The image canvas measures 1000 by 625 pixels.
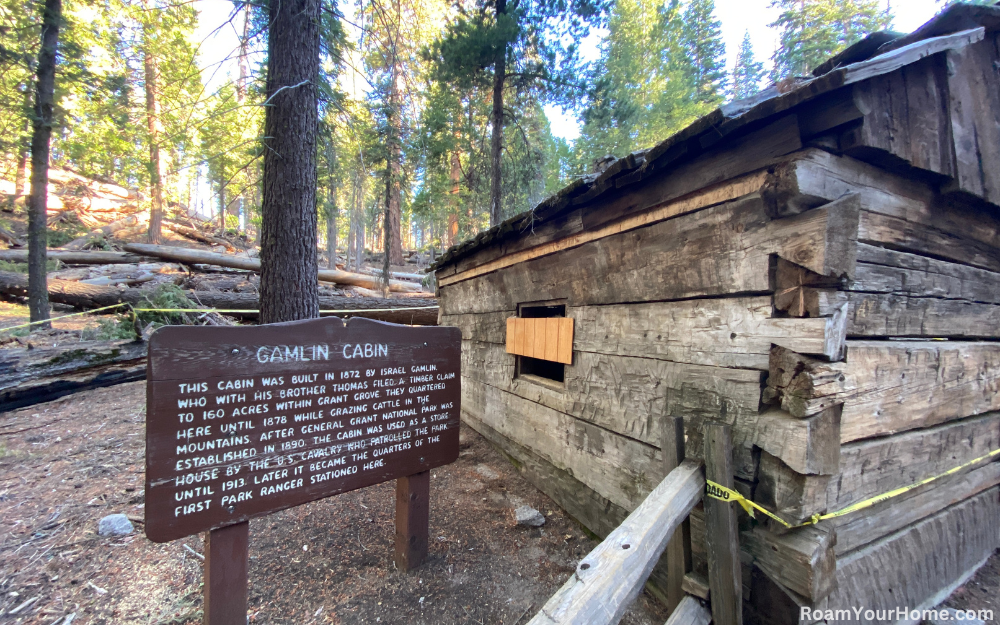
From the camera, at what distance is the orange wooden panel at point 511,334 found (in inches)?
178

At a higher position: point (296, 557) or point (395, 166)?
point (395, 166)

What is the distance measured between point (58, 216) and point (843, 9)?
1455 inches

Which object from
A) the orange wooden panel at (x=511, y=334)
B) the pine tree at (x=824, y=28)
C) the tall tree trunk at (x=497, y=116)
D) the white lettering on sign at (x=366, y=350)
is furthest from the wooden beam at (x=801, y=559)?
the pine tree at (x=824, y=28)

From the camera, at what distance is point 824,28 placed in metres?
16.4

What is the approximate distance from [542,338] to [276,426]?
2.55 metres

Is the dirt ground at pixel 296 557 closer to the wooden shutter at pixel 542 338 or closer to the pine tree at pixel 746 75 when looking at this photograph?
the wooden shutter at pixel 542 338

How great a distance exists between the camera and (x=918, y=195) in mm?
2564

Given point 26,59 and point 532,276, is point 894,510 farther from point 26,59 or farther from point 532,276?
point 26,59

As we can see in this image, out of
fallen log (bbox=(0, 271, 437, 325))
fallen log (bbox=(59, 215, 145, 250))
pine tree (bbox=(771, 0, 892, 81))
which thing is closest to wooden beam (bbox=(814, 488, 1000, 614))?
fallen log (bbox=(0, 271, 437, 325))

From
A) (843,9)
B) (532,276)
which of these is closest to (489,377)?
(532,276)

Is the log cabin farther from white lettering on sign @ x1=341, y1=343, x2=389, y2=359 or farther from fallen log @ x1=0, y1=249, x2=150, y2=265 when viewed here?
fallen log @ x1=0, y1=249, x2=150, y2=265

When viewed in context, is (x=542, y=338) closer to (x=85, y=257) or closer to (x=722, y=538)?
(x=722, y=538)

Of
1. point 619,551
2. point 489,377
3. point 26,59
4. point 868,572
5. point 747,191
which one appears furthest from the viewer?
point 26,59

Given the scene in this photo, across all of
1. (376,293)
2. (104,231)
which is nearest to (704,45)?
(376,293)
